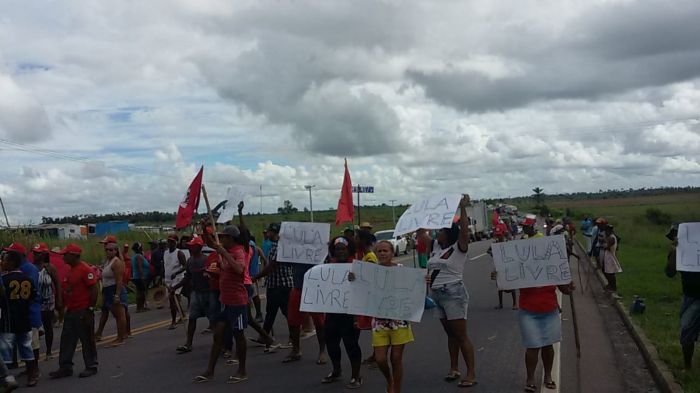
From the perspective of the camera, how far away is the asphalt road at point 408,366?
7176 mm

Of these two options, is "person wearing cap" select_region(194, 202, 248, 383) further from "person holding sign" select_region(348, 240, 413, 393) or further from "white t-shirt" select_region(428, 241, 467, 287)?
"white t-shirt" select_region(428, 241, 467, 287)

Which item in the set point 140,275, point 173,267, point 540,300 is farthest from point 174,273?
point 540,300

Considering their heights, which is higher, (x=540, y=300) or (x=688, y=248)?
(x=688, y=248)

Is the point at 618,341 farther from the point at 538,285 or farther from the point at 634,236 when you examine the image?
the point at 634,236

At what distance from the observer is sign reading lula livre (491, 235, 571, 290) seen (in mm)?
6609

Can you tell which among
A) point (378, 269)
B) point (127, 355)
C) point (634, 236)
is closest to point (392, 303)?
point (378, 269)

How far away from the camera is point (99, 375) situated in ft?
26.8

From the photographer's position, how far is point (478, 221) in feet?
172

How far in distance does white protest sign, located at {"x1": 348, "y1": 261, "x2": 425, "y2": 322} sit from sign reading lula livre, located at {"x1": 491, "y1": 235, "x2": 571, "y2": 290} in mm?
1066

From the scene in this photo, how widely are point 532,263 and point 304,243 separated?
2.91 m

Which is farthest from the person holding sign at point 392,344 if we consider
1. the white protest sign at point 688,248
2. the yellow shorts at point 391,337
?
the white protest sign at point 688,248

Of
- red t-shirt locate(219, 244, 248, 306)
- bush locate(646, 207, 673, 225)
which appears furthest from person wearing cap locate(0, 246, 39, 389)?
bush locate(646, 207, 673, 225)

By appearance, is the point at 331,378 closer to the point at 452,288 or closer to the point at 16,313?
the point at 452,288

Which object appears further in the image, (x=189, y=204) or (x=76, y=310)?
(x=189, y=204)
